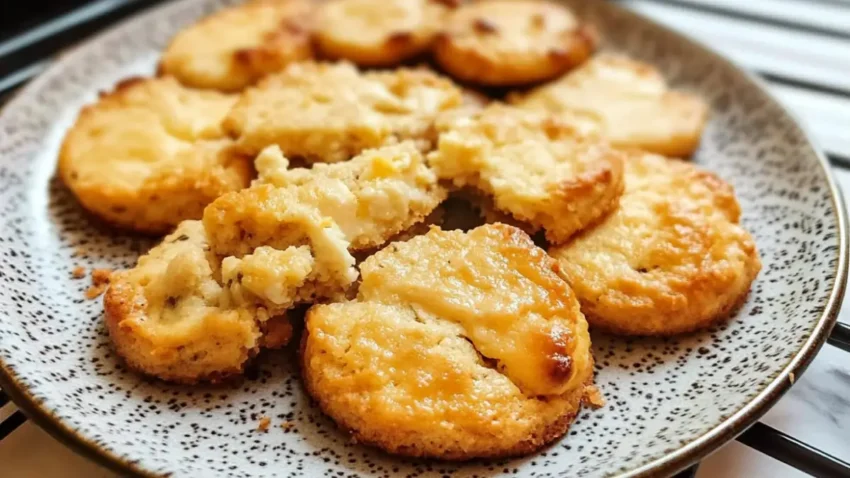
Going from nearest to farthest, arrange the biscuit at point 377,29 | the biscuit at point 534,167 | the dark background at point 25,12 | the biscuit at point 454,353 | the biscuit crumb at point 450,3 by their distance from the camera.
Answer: the biscuit at point 454,353 → the biscuit at point 534,167 → the biscuit at point 377,29 → the biscuit crumb at point 450,3 → the dark background at point 25,12

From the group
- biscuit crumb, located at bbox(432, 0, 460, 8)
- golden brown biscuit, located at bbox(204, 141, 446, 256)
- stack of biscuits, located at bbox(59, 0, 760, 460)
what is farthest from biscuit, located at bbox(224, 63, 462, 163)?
biscuit crumb, located at bbox(432, 0, 460, 8)

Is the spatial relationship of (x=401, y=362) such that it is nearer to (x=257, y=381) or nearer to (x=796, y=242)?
(x=257, y=381)

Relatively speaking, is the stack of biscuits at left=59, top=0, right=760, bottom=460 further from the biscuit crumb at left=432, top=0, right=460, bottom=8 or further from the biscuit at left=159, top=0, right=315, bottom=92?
the biscuit crumb at left=432, top=0, right=460, bottom=8

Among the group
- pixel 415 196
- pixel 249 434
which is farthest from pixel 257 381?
pixel 415 196

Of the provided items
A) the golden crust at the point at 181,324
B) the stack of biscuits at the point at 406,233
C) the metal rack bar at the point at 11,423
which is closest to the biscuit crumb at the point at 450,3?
the stack of biscuits at the point at 406,233

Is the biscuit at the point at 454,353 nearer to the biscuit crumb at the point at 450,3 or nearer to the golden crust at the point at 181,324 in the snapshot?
the golden crust at the point at 181,324

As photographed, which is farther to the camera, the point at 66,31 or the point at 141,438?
the point at 66,31

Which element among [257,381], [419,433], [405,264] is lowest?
[257,381]
